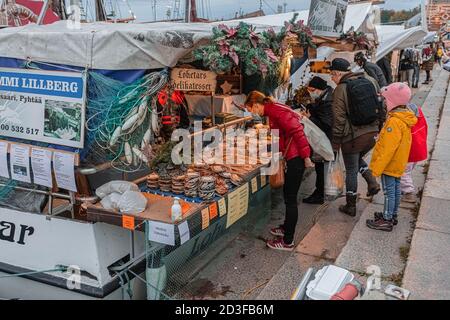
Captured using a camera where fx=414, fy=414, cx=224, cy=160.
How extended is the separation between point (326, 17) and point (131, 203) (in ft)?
12.7

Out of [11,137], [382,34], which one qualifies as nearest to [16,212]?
[11,137]

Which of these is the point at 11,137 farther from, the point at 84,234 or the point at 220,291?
the point at 220,291

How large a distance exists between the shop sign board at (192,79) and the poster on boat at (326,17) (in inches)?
78.3

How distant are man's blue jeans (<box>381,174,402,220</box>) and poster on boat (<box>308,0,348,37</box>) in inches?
82.0

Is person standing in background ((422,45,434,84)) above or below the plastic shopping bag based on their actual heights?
above

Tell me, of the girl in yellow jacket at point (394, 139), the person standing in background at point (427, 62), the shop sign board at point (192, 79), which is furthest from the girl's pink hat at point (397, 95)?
the person standing in background at point (427, 62)

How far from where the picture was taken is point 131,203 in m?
3.41

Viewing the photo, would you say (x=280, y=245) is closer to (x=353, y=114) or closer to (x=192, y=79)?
(x=353, y=114)

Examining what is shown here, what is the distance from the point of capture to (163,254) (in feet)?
12.0

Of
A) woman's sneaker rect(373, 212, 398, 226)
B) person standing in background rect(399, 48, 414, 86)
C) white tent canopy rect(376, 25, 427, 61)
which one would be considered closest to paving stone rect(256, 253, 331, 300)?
woman's sneaker rect(373, 212, 398, 226)

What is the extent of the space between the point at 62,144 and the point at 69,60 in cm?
70

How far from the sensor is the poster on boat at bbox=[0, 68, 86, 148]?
3.37 meters

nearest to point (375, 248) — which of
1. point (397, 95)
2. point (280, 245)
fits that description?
point (280, 245)

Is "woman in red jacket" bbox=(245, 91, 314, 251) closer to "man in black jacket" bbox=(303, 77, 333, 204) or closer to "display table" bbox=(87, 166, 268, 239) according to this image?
"display table" bbox=(87, 166, 268, 239)
